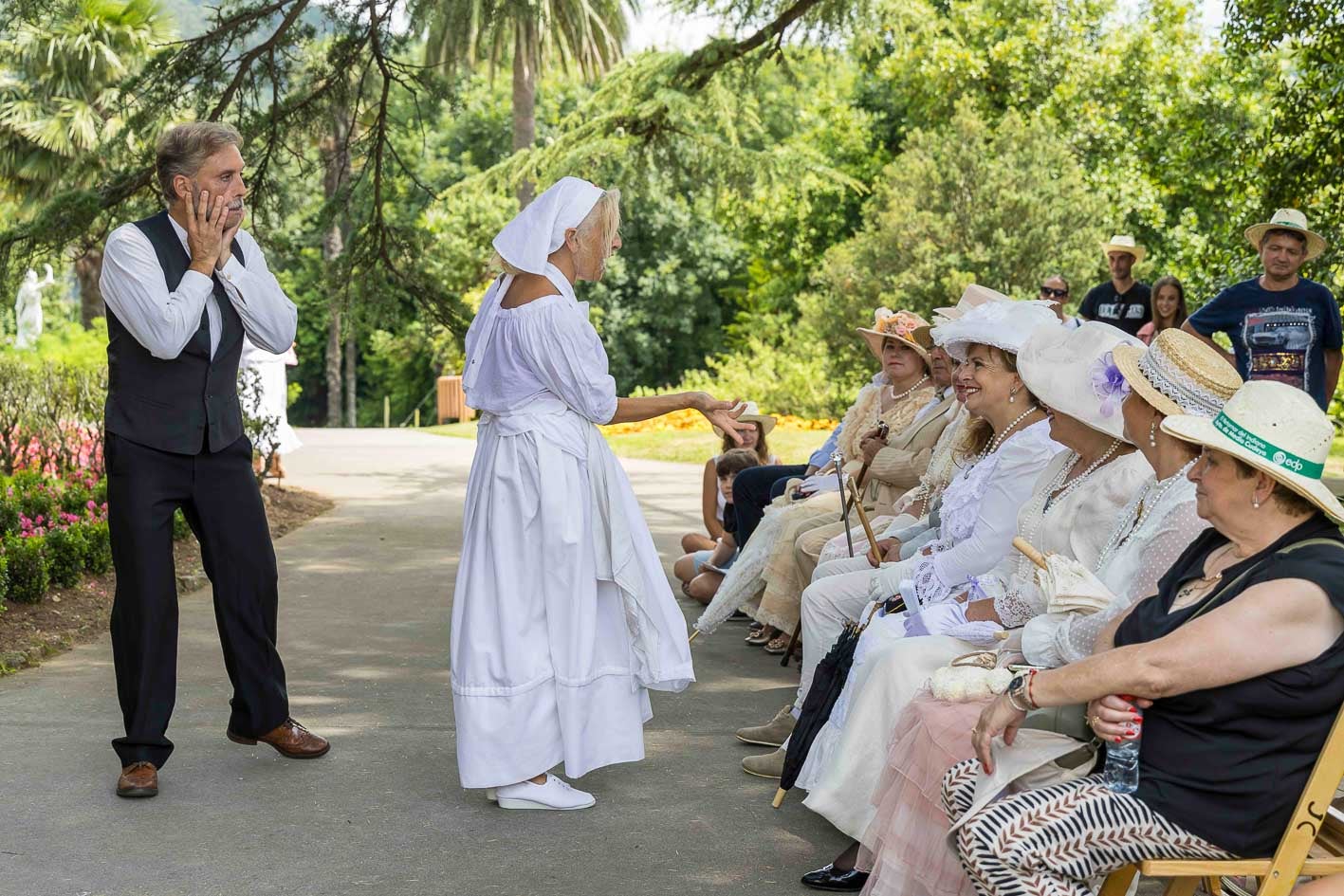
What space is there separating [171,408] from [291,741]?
1.33 m

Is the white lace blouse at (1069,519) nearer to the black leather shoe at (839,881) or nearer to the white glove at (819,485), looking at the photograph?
the black leather shoe at (839,881)

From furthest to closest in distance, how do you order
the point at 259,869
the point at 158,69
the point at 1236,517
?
the point at 158,69 < the point at 259,869 < the point at 1236,517

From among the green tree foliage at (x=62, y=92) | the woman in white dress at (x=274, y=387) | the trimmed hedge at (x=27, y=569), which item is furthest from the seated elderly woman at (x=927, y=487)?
the green tree foliage at (x=62, y=92)

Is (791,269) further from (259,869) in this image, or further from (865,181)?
(259,869)

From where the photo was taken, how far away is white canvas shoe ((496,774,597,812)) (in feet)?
16.0

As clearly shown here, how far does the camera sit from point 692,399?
5215mm

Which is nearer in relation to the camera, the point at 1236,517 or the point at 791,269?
the point at 1236,517

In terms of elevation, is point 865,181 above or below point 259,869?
above

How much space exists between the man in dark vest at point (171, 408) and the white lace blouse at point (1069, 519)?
8.85ft

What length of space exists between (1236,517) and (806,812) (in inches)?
88.0

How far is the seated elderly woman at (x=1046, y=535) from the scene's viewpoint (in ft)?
13.8

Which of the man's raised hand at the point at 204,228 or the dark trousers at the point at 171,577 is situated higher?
the man's raised hand at the point at 204,228

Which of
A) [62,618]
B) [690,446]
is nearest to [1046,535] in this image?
[62,618]

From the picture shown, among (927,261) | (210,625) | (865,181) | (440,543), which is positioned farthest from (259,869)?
(865,181)
